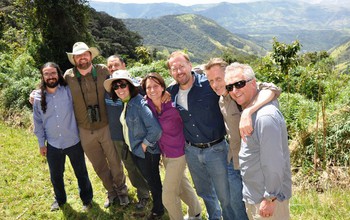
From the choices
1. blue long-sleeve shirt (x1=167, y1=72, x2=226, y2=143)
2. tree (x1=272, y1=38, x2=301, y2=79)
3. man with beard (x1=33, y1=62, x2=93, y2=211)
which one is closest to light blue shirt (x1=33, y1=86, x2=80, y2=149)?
man with beard (x1=33, y1=62, x2=93, y2=211)

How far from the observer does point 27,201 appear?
4.92 metres

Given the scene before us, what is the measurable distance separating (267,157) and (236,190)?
42.6 inches

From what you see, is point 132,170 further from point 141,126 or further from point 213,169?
point 213,169

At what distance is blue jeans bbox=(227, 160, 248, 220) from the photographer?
10.7ft

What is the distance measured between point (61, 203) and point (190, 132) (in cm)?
265

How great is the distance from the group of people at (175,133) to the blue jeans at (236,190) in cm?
1

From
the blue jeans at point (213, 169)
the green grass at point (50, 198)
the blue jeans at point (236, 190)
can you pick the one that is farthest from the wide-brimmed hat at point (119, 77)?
the green grass at point (50, 198)

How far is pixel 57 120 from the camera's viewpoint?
13.2ft

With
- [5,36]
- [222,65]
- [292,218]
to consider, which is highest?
[5,36]

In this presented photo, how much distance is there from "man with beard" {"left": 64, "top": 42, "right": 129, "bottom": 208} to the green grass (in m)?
0.74

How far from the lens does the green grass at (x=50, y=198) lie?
4.06 meters

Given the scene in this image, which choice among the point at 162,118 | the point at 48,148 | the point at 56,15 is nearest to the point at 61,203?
the point at 48,148

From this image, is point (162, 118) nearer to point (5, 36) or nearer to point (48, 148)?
point (48, 148)

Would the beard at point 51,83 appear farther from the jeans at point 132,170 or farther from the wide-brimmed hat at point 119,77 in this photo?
the jeans at point 132,170
